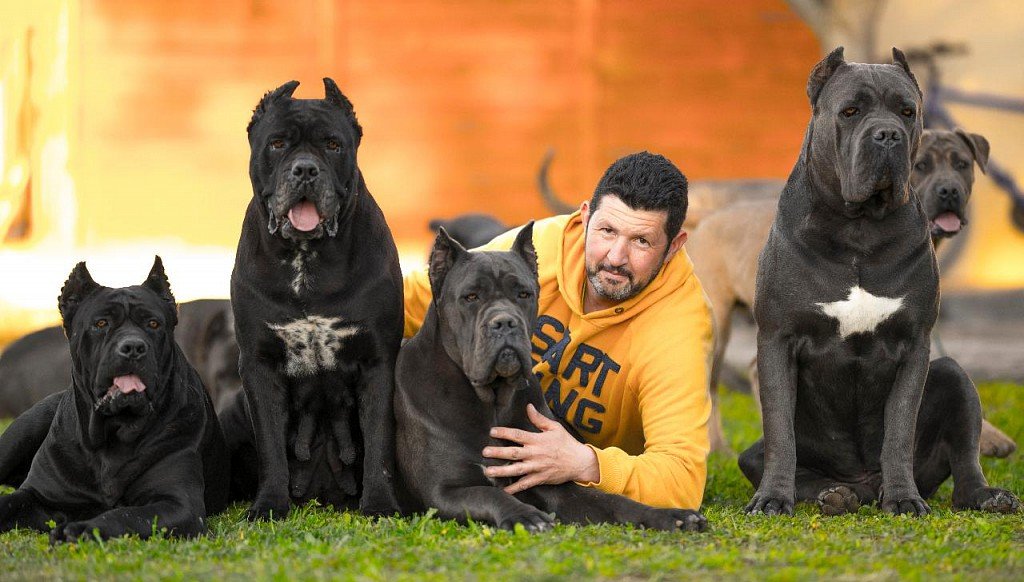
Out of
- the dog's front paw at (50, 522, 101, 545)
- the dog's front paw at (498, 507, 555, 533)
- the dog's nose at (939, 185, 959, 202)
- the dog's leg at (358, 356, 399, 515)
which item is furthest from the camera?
the dog's nose at (939, 185, 959, 202)

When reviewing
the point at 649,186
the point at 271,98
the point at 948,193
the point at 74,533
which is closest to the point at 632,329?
the point at 649,186

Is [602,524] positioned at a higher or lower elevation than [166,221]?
lower

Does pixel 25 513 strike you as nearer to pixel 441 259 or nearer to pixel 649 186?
pixel 441 259

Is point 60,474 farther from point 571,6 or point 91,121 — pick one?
point 571,6

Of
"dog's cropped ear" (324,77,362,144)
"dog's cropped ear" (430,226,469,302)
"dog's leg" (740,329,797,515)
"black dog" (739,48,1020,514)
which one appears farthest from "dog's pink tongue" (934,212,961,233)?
"dog's cropped ear" (324,77,362,144)

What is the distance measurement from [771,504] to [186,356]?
352 cm

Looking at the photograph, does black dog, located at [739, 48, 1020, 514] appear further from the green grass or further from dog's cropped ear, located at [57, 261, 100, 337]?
dog's cropped ear, located at [57, 261, 100, 337]

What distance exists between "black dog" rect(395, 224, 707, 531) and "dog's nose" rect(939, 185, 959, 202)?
8.03 feet

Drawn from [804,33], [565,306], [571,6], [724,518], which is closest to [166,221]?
[571,6]

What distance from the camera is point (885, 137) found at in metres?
4.79

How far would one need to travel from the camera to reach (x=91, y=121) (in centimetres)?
1095

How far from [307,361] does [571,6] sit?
7106mm

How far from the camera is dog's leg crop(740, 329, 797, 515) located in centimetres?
491

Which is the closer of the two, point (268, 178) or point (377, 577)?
point (377, 577)
